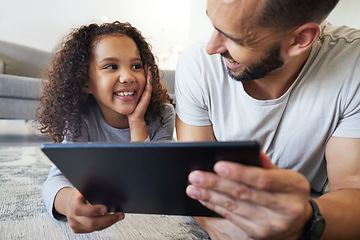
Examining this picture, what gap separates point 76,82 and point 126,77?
22 cm

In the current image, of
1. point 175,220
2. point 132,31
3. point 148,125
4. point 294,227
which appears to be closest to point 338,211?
point 294,227

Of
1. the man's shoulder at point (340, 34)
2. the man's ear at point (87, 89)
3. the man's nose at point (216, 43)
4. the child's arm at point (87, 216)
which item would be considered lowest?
the child's arm at point (87, 216)

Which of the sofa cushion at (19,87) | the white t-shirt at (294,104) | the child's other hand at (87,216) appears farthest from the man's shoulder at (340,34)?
the sofa cushion at (19,87)

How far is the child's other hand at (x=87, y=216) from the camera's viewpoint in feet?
2.19

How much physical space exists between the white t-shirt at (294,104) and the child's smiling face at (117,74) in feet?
0.68

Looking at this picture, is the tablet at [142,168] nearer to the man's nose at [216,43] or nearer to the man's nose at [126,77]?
the man's nose at [216,43]

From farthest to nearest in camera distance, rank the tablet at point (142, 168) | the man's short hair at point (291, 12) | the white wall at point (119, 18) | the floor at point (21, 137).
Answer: the white wall at point (119, 18)
the floor at point (21, 137)
the man's short hair at point (291, 12)
the tablet at point (142, 168)

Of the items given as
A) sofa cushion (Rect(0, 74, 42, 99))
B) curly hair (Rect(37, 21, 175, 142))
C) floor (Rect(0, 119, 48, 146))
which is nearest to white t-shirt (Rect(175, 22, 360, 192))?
curly hair (Rect(37, 21, 175, 142))

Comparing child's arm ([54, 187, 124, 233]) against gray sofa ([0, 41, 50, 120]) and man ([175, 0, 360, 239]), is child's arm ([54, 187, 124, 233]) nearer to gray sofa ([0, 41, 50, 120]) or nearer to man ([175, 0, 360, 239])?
man ([175, 0, 360, 239])

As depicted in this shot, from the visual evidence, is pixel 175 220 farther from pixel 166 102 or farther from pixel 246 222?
pixel 166 102

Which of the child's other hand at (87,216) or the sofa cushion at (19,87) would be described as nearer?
the child's other hand at (87,216)

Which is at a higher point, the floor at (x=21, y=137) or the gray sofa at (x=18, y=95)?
the gray sofa at (x=18, y=95)

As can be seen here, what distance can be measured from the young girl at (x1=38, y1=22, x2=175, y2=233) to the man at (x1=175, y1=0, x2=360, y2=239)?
20 cm

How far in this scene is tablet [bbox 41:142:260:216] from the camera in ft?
1.53
